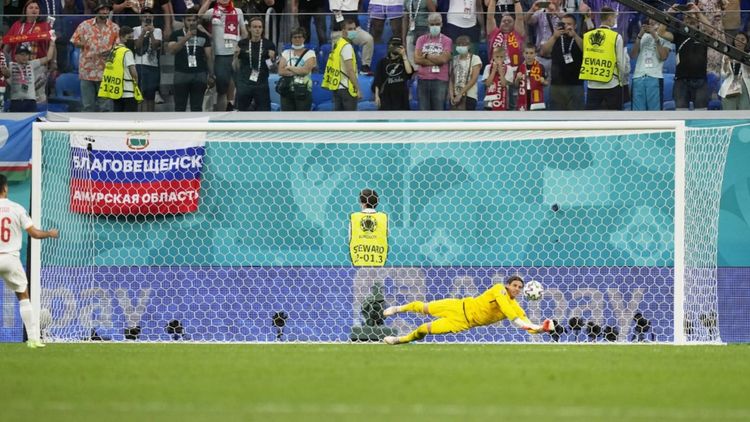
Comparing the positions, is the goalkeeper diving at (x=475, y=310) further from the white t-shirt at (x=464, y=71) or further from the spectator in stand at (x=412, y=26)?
the spectator in stand at (x=412, y=26)

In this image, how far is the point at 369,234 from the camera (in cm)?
1669

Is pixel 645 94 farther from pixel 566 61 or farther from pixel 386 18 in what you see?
pixel 386 18

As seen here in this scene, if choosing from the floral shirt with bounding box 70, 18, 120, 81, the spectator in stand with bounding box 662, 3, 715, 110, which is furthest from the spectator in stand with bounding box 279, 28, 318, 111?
the spectator in stand with bounding box 662, 3, 715, 110

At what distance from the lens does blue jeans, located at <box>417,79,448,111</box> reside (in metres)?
18.4

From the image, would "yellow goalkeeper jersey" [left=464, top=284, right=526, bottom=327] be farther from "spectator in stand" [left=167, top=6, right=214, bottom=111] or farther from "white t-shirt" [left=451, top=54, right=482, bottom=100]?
"spectator in stand" [left=167, top=6, right=214, bottom=111]

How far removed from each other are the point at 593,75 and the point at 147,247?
692 centimetres

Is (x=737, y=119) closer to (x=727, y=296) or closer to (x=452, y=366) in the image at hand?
(x=727, y=296)

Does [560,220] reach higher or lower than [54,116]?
lower

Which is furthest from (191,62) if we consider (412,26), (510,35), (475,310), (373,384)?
(373,384)

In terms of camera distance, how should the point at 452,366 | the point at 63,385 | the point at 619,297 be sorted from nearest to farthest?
the point at 63,385
the point at 452,366
the point at 619,297

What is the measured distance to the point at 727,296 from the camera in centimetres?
1794

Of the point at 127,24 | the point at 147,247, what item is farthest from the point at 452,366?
the point at 127,24

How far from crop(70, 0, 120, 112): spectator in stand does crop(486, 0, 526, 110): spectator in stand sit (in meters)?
5.43

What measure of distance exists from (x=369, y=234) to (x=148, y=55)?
4.45 metres
